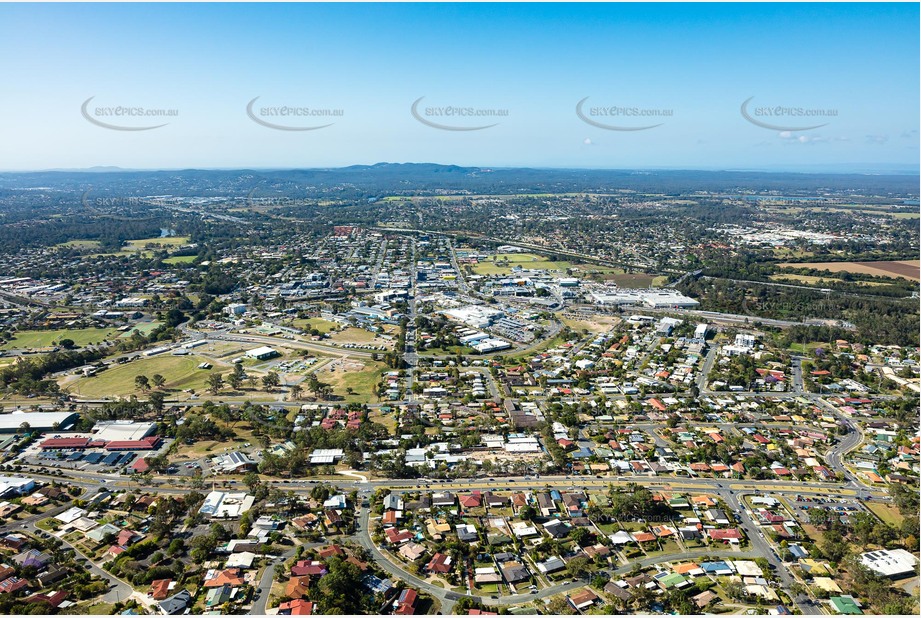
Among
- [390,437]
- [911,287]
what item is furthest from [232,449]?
[911,287]

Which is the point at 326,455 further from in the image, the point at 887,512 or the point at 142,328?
the point at 142,328

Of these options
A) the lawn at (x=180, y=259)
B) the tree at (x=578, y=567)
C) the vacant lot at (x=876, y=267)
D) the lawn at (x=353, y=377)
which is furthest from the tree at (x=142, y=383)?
the vacant lot at (x=876, y=267)

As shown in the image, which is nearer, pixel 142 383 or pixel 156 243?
pixel 142 383

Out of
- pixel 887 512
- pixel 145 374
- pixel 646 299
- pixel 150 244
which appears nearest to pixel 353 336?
pixel 145 374

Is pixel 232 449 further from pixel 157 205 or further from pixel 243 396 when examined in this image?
pixel 157 205

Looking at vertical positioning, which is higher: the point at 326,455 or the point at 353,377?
the point at 353,377

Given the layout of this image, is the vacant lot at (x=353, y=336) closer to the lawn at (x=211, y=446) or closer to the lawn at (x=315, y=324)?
the lawn at (x=315, y=324)

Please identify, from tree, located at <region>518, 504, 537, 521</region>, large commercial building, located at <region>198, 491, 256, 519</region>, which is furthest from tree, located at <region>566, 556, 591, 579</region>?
large commercial building, located at <region>198, 491, 256, 519</region>
